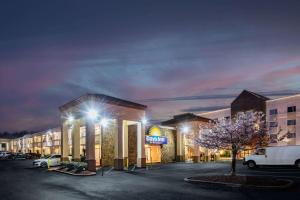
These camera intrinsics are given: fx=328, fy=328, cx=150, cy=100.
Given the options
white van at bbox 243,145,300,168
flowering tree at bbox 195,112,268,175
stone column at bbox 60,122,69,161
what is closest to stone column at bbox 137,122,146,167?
stone column at bbox 60,122,69,161

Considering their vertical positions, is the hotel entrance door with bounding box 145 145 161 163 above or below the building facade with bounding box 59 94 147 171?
below

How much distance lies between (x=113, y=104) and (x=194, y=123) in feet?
58.4

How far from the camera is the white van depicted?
104 ft

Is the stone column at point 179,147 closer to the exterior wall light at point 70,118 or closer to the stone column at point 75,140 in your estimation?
the stone column at point 75,140

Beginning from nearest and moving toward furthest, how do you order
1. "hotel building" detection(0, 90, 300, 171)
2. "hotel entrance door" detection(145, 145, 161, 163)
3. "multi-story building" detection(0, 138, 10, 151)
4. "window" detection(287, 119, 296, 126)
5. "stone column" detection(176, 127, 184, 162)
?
"hotel building" detection(0, 90, 300, 171), "hotel entrance door" detection(145, 145, 161, 163), "stone column" detection(176, 127, 184, 162), "window" detection(287, 119, 296, 126), "multi-story building" detection(0, 138, 10, 151)

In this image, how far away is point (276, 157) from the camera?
108 feet

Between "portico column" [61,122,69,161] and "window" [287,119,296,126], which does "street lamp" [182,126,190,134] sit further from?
"window" [287,119,296,126]

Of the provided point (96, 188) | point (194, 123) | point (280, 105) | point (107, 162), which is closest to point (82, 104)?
point (107, 162)

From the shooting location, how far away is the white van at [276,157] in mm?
31688

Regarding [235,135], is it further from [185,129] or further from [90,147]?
[185,129]

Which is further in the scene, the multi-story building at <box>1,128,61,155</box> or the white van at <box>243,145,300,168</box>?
the multi-story building at <box>1,128,61,155</box>

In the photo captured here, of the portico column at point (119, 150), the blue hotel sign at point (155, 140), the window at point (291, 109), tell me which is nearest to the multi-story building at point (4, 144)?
the blue hotel sign at point (155, 140)

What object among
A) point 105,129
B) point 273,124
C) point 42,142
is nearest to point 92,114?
point 105,129

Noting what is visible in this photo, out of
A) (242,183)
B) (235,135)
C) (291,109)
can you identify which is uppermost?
(291,109)
